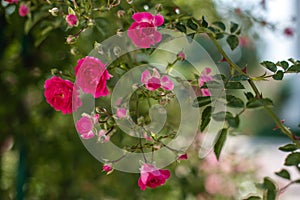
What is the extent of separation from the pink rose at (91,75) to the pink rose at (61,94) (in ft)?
0.11

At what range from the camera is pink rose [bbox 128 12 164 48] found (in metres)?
0.79

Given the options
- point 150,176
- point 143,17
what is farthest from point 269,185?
point 143,17

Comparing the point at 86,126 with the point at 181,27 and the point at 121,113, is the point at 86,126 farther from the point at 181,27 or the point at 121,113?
→ the point at 181,27

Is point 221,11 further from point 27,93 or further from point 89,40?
point 27,93

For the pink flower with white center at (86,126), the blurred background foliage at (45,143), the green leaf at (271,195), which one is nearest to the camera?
the pink flower with white center at (86,126)

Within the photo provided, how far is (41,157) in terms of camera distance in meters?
1.48

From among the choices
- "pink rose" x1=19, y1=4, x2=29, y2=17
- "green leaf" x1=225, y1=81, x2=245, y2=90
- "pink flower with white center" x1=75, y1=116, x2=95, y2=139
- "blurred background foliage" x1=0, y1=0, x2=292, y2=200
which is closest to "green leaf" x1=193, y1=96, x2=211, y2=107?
"green leaf" x1=225, y1=81, x2=245, y2=90

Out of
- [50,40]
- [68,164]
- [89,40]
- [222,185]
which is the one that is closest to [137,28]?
[89,40]

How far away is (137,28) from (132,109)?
0.50 feet

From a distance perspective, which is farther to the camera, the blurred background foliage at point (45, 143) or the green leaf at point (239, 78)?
the blurred background foliage at point (45, 143)

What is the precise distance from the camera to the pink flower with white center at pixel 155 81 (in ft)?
2.55

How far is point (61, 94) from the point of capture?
821 millimetres

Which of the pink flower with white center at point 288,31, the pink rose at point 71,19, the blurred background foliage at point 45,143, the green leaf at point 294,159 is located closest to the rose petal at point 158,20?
the pink rose at point 71,19

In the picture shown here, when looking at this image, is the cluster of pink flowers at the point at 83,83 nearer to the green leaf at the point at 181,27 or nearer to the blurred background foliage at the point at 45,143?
the green leaf at the point at 181,27
